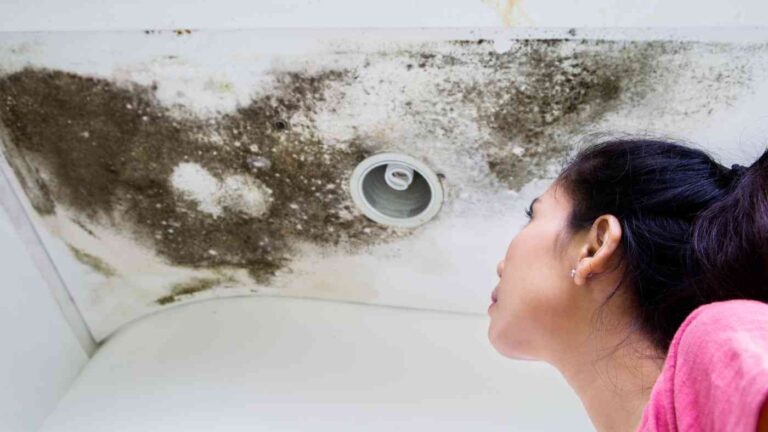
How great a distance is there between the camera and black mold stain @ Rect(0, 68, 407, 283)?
3.34 feet

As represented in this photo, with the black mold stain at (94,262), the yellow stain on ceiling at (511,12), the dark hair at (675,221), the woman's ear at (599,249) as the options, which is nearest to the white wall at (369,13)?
the yellow stain on ceiling at (511,12)

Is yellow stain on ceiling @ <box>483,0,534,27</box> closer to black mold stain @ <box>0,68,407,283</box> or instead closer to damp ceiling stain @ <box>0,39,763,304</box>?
damp ceiling stain @ <box>0,39,763,304</box>

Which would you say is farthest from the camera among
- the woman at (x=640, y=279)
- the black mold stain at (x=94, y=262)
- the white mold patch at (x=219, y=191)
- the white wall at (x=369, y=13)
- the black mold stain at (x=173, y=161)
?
the black mold stain at (x=94, y=262)

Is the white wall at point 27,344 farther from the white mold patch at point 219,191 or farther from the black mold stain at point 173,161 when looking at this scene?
the white mold patch at point 219,191

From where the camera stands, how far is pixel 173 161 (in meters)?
1.10

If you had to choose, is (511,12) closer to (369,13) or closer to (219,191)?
(369,13)

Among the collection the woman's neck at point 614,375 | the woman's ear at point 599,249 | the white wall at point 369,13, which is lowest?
the woman's neck at point 614,375

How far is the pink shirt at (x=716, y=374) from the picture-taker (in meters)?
0.40

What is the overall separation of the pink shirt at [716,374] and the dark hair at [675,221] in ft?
0.33

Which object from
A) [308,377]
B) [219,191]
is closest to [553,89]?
[219,191]

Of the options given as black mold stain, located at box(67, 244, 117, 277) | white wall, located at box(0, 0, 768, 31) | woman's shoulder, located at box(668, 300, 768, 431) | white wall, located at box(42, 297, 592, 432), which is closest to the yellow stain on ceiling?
white wall, located at box(0, 0, 768, 31)

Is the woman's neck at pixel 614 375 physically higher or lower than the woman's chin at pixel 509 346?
lower

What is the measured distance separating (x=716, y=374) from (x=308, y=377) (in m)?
0.95

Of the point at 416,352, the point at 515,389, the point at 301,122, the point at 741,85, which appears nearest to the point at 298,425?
the point at 416,352
